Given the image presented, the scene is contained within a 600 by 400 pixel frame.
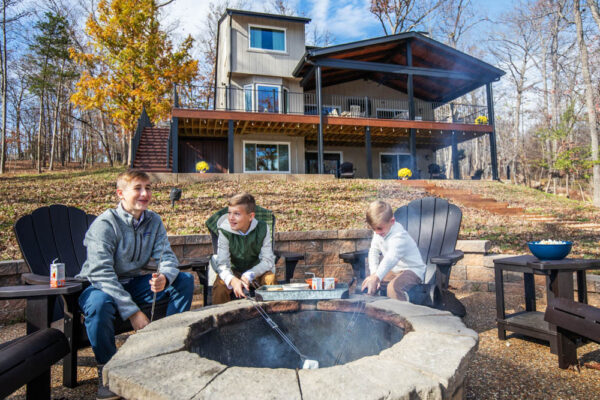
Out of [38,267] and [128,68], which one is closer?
[38,267]

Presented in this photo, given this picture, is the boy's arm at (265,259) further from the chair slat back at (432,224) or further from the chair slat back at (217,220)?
the chair slat back at (432,224)

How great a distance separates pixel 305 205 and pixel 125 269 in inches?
187

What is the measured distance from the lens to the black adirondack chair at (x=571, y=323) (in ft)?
6.04

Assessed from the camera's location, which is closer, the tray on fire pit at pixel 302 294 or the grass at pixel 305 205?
the tray on fire pit at pixel 302 294

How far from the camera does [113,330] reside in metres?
1.95

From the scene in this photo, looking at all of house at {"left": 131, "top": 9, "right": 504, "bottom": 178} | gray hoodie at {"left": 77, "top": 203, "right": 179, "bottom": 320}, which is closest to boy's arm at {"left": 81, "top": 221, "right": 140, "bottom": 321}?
gray hoodie at {"left": 77, "top": 203, "right": 179, "bottom": 320}

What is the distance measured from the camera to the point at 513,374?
212 centimetres

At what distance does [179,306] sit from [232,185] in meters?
6.94

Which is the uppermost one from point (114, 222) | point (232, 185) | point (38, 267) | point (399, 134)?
point (399, 134)

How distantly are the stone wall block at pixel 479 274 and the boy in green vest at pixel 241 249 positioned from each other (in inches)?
96.9

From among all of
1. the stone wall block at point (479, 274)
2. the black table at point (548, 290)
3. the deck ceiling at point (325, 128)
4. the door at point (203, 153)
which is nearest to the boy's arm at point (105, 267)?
the black table at point (548, 290)

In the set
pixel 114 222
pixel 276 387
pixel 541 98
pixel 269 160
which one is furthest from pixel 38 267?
pixel 541 98

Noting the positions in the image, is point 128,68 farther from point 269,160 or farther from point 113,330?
point 113,330


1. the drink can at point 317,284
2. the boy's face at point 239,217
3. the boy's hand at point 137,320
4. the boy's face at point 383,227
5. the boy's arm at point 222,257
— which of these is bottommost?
the boy's hand at point 137,320
